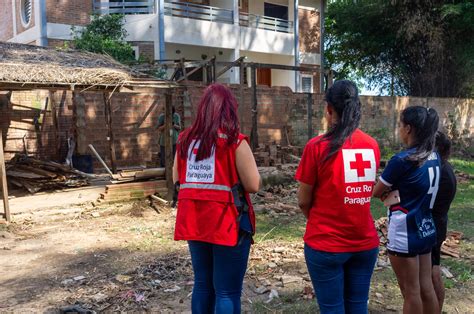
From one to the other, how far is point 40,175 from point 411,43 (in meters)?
15.8

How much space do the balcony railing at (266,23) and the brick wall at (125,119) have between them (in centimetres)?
736

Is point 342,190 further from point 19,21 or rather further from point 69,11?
point 19,21

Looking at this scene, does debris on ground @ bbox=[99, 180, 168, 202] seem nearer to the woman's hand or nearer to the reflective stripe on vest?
the reflective stripe on vest

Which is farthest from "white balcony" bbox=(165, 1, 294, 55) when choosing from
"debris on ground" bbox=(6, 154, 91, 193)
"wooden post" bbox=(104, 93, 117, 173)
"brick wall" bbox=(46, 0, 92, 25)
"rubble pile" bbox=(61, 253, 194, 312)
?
"rubble pile" bbox=(61, 253, 194, 312)

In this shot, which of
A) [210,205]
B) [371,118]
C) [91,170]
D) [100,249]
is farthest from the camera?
[371,118]

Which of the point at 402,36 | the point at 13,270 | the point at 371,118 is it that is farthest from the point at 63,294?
the point at 402,36

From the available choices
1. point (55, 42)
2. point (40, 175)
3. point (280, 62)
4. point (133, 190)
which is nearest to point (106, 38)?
point (55, 42)

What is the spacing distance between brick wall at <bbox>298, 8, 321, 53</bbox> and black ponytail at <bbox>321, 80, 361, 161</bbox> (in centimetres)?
2143

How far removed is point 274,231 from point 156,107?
7224 mm

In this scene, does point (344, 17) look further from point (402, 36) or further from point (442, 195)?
point (442, 195)

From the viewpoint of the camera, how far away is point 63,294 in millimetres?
4695

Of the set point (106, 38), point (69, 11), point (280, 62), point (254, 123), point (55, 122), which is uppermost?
point (69, 11)

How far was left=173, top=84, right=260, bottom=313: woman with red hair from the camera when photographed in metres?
2.72

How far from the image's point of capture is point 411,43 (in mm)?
19172
